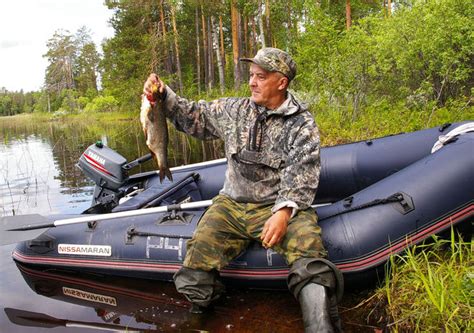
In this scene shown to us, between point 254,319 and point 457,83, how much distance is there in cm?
671

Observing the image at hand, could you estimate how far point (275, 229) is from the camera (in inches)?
112

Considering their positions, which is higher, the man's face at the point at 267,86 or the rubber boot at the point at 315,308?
the man's face at the point at 267,86

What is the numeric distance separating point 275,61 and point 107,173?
9.66 ft

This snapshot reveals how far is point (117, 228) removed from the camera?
409 cm

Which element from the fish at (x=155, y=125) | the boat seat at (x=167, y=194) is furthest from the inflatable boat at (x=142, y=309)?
the fish at (x=155, y=125)

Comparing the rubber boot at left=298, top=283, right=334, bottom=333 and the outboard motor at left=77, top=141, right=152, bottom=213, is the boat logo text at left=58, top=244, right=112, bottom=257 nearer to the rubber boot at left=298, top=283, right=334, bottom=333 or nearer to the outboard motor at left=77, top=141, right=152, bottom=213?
the outboard motor at left=77, top=141, right=152, bottom=213

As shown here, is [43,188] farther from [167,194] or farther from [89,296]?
[89,296]

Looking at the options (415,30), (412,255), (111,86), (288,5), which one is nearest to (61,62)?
(111,86)

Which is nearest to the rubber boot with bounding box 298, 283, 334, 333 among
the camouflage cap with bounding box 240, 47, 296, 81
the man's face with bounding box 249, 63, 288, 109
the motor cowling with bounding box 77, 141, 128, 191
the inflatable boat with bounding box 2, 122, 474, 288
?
the inflatable boat with bounding box 2, 122, 474, 288

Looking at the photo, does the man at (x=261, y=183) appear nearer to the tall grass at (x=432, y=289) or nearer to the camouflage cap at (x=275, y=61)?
the camouflage cap at (x=275, y=61)

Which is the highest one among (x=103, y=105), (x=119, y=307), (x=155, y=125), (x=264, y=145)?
(x=103, y=105)

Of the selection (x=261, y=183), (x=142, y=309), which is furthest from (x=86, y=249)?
(x=261, y=183)

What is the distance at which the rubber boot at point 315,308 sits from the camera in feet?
8.25

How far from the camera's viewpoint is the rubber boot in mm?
2514
